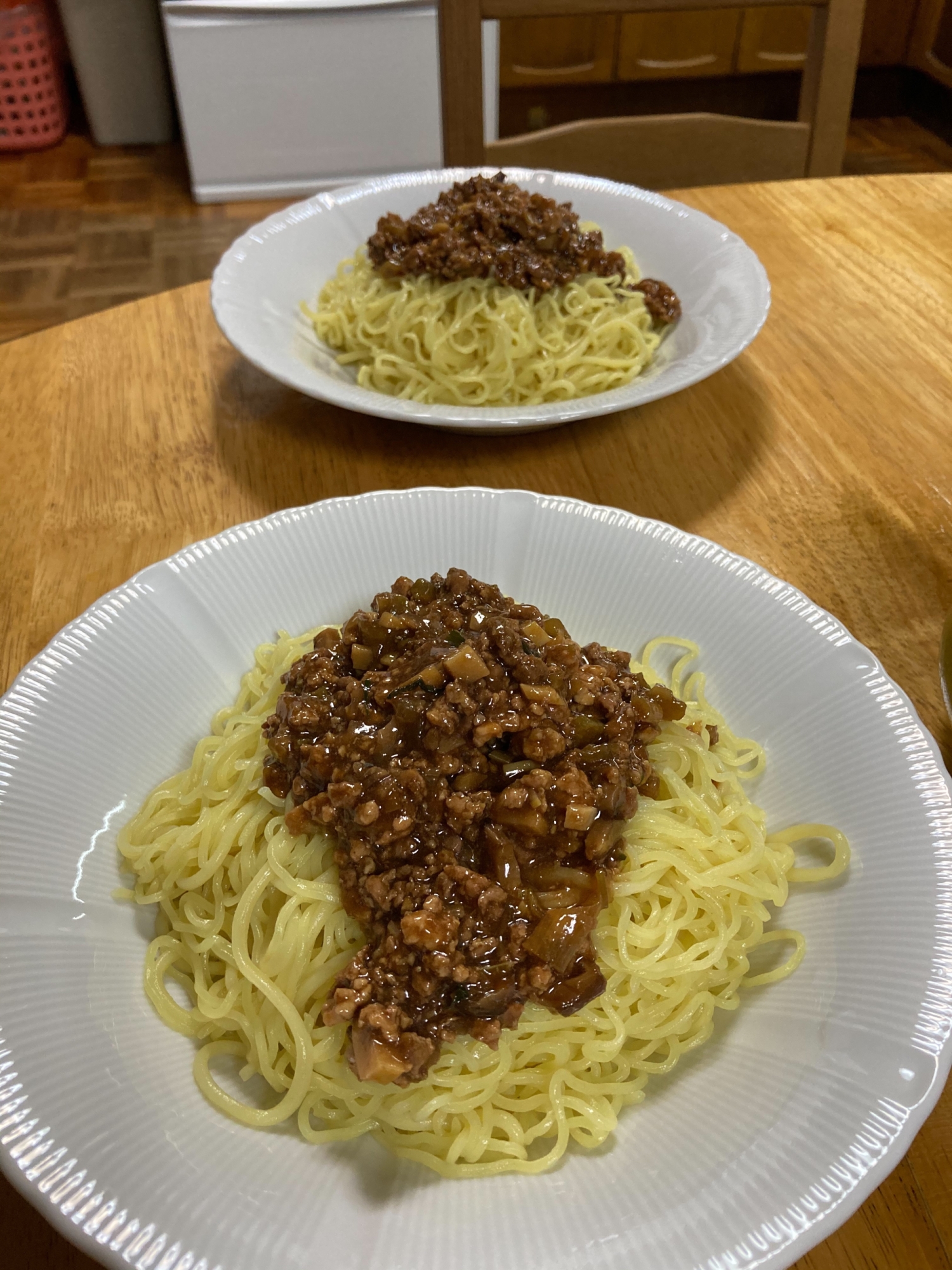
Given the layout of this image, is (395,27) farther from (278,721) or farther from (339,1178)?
(339,1178)

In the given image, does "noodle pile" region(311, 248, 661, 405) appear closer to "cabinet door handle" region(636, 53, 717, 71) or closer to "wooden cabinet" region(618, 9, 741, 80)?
"wooden cabinet" region(618, 9, 741, 80)

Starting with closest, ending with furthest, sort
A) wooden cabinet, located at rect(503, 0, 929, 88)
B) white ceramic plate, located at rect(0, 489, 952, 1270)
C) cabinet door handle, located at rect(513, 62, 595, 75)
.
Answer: white ceramic plate, located at rect(0, 489, 952, 1270)
wooden cabinet, located at rect(503, 0, 929, 88)
cabinet door handle, located at rect(513, 62, 595, 75)

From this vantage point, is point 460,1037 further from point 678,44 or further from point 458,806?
point 678,44

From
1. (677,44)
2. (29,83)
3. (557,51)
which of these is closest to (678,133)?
(557,51)

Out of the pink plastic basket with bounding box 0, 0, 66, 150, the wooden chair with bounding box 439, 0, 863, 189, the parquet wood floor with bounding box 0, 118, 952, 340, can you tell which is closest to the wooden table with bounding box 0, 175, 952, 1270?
the wooden chair with bounding box 439, 0, 863, 189

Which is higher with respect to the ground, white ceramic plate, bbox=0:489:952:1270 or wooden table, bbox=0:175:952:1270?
white ceramic plate, bbox=0:489:952:1270

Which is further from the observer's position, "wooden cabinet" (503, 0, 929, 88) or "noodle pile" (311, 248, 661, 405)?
"wooden cabinet" (503, 0, 929, 88)
